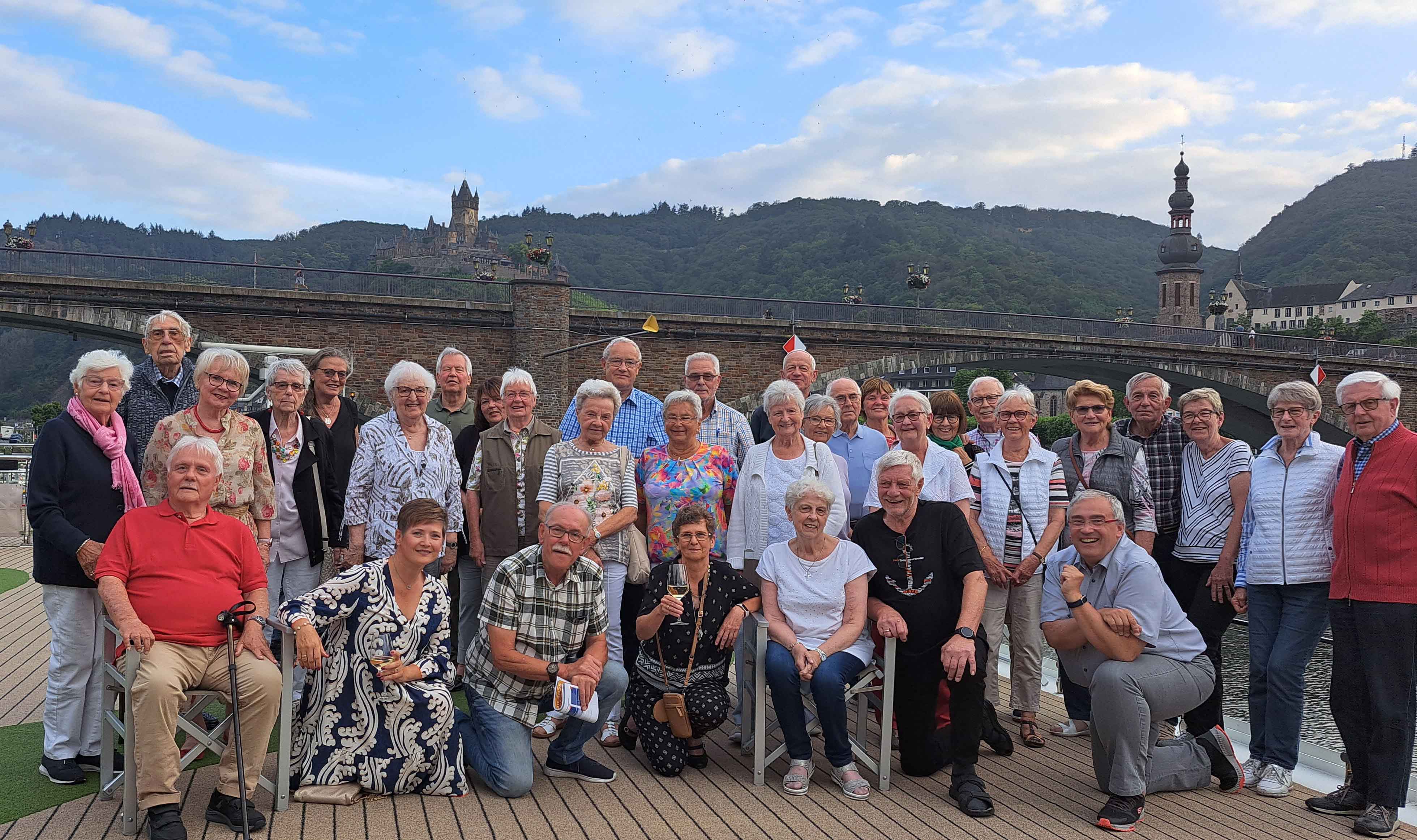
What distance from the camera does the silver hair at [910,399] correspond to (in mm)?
4484

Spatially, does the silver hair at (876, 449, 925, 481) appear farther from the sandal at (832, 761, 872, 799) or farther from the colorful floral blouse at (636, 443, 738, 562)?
the sandal at (832, 761, 872, 799)

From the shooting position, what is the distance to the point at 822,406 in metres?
4.63

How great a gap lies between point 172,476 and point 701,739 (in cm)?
227

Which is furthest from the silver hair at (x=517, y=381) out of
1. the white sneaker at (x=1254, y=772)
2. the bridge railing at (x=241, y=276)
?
the bridge railing at (x=241, y=276)

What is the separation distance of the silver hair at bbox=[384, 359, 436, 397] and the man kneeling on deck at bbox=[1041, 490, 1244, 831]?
9.14 feet

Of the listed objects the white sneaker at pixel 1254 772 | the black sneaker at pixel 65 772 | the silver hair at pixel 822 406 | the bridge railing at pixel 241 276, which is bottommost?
the white sneaker at pixel 1254 772

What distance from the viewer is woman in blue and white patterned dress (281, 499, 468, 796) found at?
11.5ft

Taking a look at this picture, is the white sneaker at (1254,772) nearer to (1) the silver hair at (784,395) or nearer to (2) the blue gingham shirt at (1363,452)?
(2) the blue gingham shirt at (1363,452)

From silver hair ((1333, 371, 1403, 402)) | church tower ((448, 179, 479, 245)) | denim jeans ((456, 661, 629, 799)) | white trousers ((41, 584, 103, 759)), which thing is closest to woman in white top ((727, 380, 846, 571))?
denim jeans ((456, 661, 629, 799))

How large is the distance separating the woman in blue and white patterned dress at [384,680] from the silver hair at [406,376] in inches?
40.3

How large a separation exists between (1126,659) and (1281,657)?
0.85 metres

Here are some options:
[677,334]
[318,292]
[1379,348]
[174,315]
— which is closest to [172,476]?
[174,315]

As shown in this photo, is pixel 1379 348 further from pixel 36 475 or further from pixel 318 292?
pixel 36 475

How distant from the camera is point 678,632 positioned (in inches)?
158
